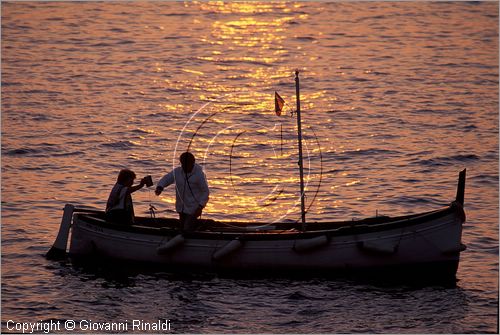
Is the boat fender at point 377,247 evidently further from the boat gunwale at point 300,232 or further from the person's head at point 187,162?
the person's head at point 187,162

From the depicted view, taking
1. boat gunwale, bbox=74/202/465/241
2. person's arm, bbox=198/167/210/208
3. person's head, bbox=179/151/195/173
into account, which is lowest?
boat gunwale, bbox=74/202/465/241

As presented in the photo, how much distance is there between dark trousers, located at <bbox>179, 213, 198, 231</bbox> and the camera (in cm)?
2433

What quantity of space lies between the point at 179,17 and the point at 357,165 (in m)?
24.4

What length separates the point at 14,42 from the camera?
168 feet

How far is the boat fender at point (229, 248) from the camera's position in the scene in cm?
2380

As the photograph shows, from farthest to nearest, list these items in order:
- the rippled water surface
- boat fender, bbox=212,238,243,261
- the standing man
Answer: the standing man < boat fender, bbox=212,238,243,261 < the rippled water surface

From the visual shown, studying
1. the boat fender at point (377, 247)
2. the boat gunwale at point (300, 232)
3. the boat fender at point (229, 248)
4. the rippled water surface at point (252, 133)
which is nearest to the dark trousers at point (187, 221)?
the boat gunwale at point (300, 232)

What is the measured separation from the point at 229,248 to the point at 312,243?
5.34 feet

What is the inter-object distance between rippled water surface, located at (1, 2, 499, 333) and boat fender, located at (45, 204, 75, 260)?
0.47 meters

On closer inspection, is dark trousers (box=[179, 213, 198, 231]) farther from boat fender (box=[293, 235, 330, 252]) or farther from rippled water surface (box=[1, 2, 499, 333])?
boat fender (box=[293, 235, 330, 252])

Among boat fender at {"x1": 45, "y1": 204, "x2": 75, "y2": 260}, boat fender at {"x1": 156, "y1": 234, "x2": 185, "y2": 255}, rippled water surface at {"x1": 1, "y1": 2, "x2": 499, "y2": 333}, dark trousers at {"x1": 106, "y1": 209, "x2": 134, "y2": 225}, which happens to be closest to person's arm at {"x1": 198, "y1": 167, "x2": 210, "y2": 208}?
boat fender at {"x1": 156, "y1": 234, "x2": 185, "y2": 255}

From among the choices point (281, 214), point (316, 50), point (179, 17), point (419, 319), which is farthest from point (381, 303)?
point (179, 17)

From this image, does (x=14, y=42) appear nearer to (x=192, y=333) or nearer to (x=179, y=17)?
(x=179, y=17)

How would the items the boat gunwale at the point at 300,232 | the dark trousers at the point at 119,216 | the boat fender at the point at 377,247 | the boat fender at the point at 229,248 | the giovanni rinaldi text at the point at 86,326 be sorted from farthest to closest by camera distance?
1. the dark trousers at the point at 119,216
2. the boat fender at the point at 229,248
3. the boat fender at the point at 377,247
4. the boat gunwale at the point at 300,232
5. the giovanni rinaldi text at the point at 86,326
